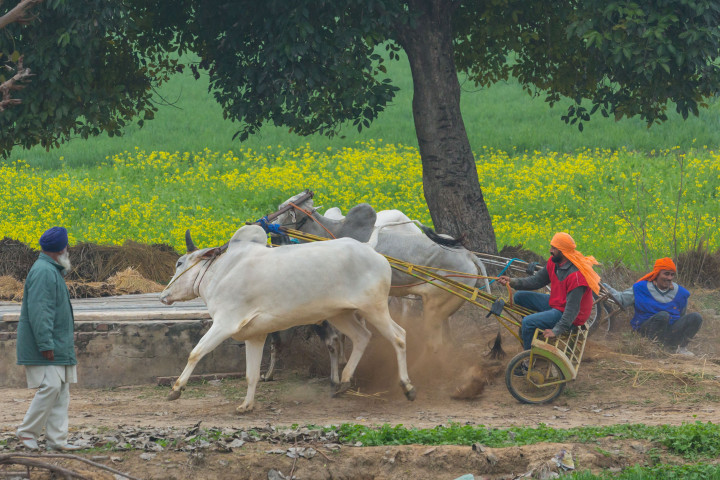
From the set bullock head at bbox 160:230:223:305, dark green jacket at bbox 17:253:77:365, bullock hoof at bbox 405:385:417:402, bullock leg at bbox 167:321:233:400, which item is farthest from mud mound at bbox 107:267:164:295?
dark green jacket at bbox 17:253:77:365

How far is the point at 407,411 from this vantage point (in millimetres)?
9492

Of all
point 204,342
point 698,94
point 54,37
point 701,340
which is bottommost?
point 701,340

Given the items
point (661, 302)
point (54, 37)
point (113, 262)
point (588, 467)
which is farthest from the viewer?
point (113, 262)

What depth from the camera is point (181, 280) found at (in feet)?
33.3

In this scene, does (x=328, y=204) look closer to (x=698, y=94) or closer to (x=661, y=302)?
(x=698, y=94)

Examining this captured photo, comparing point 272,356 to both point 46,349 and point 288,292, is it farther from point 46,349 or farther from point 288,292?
point 46,349

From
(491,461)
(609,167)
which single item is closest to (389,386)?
(491,461)

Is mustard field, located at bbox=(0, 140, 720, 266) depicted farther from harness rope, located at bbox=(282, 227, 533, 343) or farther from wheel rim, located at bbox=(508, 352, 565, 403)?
wheel rim, located at bbox=(508, 352, 565, 403)

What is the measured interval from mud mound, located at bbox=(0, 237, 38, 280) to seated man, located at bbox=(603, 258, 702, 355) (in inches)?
363

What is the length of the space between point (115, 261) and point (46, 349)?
924cm

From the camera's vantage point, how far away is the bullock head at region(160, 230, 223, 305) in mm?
10016

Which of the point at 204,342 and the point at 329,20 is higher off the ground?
the point at 329,20

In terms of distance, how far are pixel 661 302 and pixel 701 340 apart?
4.05 ft

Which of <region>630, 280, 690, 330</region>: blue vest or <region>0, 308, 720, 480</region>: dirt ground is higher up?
<region>630, 280, 690, 330</region>: blue vest
